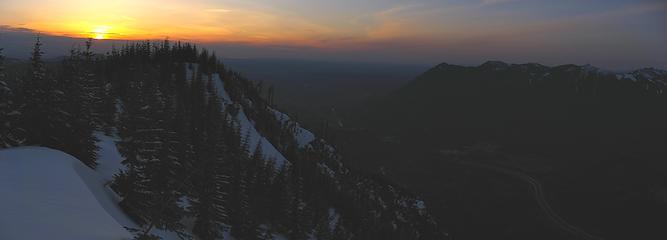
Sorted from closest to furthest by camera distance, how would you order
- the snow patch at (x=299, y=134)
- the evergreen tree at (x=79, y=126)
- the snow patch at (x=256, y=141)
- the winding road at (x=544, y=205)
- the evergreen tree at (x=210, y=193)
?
1. the evergreen tree at (x=79, y=126)
2. the evergreen tree at (x=210, y=193)
3. the snow patch at (x=256, y=141)
4. the winding road at (x=544, y=205)
5. the snow patch at (x=299, y=134)

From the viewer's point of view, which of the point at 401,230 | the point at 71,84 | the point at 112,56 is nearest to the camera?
the point at 71,84

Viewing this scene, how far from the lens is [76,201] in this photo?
20.5 metres

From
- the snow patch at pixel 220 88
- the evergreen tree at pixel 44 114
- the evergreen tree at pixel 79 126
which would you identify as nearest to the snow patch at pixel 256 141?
the snow patch at pixel 220 88

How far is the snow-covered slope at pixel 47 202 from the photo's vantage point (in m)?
16.4

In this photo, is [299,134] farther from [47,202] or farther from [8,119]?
[47,202]

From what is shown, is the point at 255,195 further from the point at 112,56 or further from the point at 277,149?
the point at 112,56

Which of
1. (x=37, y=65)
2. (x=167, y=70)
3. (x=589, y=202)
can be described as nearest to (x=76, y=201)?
(x=37, y=65)

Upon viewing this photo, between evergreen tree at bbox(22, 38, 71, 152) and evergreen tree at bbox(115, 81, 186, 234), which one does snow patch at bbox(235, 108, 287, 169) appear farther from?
evergreen tree at bbox(115, 81, 186, 234)

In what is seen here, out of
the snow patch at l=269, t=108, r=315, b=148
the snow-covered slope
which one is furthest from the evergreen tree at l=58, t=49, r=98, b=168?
the snow patch at l=269, t=108, r=315, b=148

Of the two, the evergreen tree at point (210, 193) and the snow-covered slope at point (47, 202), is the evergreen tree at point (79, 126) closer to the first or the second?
the snow-covered slope at point (47, 202)

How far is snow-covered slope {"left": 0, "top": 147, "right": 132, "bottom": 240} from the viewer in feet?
53.9

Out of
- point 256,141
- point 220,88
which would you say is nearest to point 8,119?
point 256,141

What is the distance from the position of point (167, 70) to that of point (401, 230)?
7305 centimetres

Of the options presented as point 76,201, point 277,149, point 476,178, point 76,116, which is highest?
point 76,116
